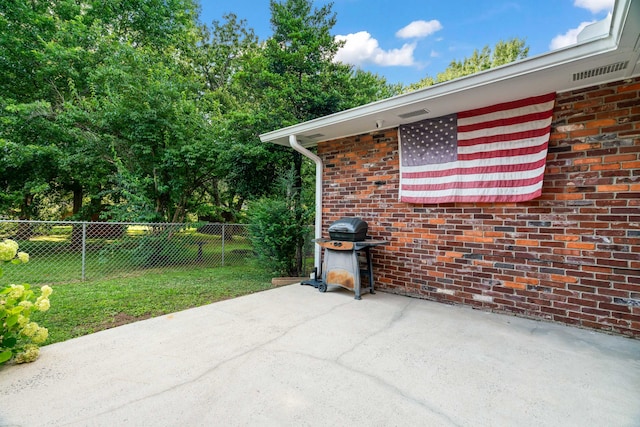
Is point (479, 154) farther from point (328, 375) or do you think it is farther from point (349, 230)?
point (328, 375)

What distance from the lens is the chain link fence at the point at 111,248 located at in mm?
5492

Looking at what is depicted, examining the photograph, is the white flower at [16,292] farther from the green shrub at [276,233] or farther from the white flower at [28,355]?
the green shrub at [276,233]

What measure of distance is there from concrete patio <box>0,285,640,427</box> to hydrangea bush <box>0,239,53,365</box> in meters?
0.12

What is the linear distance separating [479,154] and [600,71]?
46.6 inches

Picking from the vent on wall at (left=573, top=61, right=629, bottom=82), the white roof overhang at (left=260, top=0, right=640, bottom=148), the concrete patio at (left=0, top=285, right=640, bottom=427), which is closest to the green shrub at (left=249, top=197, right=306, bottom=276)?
the white roof overhang at (left=260, top=0, right=640, bottom=148)

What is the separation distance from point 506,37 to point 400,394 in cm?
1639

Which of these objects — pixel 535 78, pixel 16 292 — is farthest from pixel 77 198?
pixel 535 78

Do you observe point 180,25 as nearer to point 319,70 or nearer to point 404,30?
point 319,70

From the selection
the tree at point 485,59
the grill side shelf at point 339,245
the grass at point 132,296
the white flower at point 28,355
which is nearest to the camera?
the white flower at point 28,355

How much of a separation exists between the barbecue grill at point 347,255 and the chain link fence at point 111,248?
2.05 m

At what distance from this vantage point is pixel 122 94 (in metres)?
6.75

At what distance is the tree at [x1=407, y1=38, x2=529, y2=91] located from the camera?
41.9 feet

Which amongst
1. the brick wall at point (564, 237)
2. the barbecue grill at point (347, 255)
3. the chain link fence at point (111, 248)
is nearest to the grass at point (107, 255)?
the chain link fence at point (111, 248)

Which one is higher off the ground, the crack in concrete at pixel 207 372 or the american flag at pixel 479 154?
the american flag at pixel 479 154
